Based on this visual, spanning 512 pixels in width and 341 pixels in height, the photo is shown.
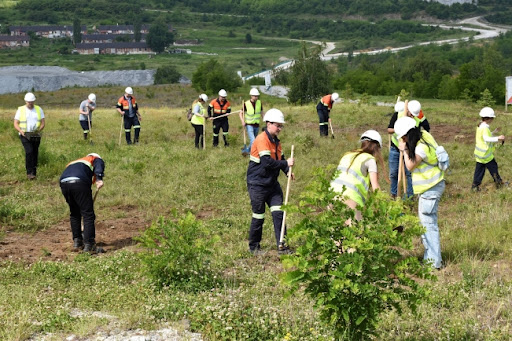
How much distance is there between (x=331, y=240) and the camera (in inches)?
189

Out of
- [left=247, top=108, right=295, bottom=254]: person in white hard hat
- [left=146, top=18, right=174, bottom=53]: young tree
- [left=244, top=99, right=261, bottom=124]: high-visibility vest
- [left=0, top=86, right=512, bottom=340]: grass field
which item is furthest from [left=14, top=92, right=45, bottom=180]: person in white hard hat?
[left=146, top=18, right=174, bottom=53]: young tree

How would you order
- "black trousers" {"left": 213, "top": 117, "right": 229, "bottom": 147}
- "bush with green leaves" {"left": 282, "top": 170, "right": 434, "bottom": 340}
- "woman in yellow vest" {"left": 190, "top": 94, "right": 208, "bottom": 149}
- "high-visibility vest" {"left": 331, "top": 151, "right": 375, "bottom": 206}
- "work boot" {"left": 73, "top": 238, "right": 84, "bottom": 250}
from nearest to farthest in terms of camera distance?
"bush with green leaves" {"left": 282, "top": 170, "right": 434, "bottom": 340}, "high-visibility vest" {"left": 331, "top": 151, "right": 375, "bottom": 206}, "work boot" {"left": 73, "top": 238, "right": 84, "bottom": 250}, "woman in yellow vest" {"left": 190, "top": 94, "right": 208, "bottom": 149}, "black trousers" {"left": 213, "top": 117, "right": 229, "bottom": 147}

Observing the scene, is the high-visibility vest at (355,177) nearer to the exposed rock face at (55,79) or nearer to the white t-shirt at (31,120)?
the white t-shirt at (31,120)

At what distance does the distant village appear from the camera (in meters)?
148

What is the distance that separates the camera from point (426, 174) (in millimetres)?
7633

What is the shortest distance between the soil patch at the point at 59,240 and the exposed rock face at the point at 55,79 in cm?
7387

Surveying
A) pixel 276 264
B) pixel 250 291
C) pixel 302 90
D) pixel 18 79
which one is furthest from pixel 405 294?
pixel 18 79

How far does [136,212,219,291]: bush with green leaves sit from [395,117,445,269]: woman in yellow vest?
8.10 ft

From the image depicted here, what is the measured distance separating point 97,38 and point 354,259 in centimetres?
16095

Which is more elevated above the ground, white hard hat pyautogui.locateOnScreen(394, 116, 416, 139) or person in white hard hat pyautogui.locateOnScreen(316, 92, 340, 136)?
white hard hat pyautogui.locateOnScreen(394, 116, 416, 139)

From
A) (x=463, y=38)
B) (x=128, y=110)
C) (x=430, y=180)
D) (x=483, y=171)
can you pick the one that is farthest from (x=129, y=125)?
(x=463, y=38)

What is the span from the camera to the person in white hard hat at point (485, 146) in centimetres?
1131

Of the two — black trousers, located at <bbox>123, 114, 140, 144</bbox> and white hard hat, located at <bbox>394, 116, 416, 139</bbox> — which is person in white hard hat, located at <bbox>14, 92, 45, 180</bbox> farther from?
white hard hat, located at <bbox>394, 116, 416, 139</bbox>

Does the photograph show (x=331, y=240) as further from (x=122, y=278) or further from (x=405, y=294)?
(x=122, y=278)
